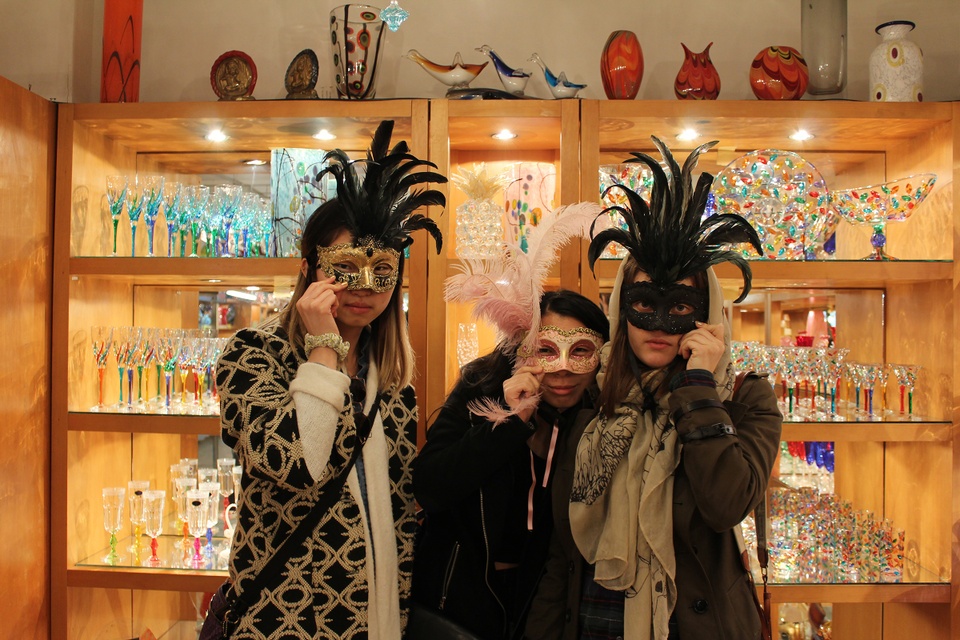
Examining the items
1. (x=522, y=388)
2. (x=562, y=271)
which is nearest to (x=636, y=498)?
(x=522, y=388)

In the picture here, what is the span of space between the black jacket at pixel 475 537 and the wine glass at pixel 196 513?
3.42ft

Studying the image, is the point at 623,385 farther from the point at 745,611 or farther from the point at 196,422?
the point at 196,422

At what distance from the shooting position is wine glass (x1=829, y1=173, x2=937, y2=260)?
2.52 meters

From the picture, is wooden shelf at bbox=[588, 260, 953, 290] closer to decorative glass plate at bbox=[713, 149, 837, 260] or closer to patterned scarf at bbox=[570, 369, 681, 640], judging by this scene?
decorative glass plate at bbox=[713, 149, 837, 260]

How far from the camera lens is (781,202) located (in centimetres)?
260

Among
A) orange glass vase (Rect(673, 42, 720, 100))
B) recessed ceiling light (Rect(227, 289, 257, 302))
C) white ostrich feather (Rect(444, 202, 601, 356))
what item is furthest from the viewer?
recessed ceiling light (Rect(227, 289, 257, 302))

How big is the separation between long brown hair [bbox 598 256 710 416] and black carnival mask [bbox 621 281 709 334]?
46 mm

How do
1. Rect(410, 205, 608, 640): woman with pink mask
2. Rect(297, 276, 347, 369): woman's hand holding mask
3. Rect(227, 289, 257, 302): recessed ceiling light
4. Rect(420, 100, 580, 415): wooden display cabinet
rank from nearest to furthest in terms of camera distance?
Rect(297, 276, 347, 369): woman's hand holding mask, Rect(410, 205, 608, 640): woman with pink mask, Rect(420, 100, 580, 415): wooden display cabinet, Rect(227, 289, 257, 302): recessed ceiling light

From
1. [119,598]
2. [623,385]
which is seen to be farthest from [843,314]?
[119,598]

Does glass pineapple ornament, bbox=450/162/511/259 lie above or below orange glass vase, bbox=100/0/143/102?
below

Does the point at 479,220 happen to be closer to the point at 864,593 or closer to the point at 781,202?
the point at 781,202

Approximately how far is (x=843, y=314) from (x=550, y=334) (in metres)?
1.53

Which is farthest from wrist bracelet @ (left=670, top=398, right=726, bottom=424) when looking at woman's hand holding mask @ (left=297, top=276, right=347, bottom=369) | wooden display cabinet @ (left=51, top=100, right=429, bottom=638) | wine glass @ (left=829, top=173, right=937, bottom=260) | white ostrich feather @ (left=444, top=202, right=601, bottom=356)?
wine glass @ (left=829, top=173, right=937, bottom=260)

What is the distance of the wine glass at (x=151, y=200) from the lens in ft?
8.98
